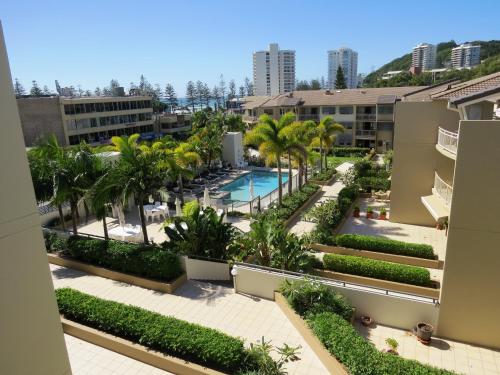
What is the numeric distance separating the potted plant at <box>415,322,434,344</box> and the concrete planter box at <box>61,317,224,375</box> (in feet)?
21.6

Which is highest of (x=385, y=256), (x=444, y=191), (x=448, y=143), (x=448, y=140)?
(x=448, y=140)

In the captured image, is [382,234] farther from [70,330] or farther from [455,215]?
[70,330]

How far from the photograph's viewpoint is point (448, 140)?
16.8m

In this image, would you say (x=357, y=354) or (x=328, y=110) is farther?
(x=328, y=110)

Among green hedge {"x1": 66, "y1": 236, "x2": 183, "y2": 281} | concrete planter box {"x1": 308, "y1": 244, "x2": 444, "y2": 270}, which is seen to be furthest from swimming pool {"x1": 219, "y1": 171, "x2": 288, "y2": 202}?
green hedge {"x1": 66, "y1": 236, "x2": 183, "y2": 281}

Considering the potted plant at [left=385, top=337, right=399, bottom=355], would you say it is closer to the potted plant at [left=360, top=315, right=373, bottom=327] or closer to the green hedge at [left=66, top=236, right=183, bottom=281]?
the potted plant at [left=360, top=315, right=373, bottom=327]

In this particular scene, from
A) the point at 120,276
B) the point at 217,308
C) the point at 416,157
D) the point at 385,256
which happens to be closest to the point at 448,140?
the point at 416,157

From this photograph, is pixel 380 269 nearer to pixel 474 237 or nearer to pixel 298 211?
pixel 474 237

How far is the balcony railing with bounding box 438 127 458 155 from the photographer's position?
51.9 feet

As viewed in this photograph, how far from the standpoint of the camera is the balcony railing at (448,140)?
15.8m

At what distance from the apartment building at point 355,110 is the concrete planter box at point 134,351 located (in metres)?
43.1

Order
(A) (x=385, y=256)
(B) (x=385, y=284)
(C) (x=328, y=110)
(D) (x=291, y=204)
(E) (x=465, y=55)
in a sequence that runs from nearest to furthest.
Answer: (B) (x=385, y=284) < (A) (x=385, y=256) < (D) (x=291, y=204) < (C) (x=328, y=110) < (E) (x=465, y=55)

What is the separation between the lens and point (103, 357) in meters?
10.6

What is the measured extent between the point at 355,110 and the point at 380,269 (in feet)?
127
